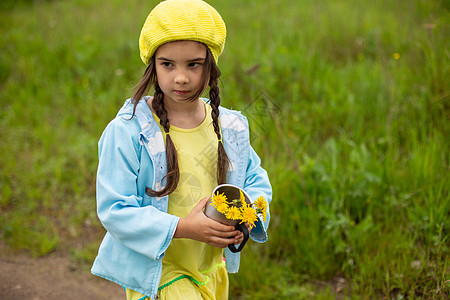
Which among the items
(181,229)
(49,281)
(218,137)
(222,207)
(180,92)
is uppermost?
(180,92)

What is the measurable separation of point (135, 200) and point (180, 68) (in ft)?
1.68

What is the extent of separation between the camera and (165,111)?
5.71 ft

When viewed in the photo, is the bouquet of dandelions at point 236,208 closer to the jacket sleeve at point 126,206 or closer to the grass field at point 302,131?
the jacket sleeve at point 126,206

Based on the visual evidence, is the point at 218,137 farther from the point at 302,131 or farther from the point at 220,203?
the point at 302,131

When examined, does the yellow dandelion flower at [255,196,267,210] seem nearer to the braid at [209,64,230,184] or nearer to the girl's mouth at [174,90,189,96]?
the braid at [209,64,230,184]

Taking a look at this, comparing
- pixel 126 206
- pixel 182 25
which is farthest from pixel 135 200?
pixel 182 25

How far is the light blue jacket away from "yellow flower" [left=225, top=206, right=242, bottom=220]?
0.20 meters

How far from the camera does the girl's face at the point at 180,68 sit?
1564mm

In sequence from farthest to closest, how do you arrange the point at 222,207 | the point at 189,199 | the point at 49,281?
the point at 49,281
the point at 189,199
the point at 222,207

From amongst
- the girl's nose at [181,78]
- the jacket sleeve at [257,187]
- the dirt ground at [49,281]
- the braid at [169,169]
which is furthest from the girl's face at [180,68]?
the dirt ground at [49,281]

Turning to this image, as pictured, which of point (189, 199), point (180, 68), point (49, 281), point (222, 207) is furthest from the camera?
point (49, 281)

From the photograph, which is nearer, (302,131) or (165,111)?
(165,111)

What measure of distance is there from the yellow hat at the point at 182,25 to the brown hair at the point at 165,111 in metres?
0.07

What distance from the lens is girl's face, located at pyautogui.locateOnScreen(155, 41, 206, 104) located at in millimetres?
1564
